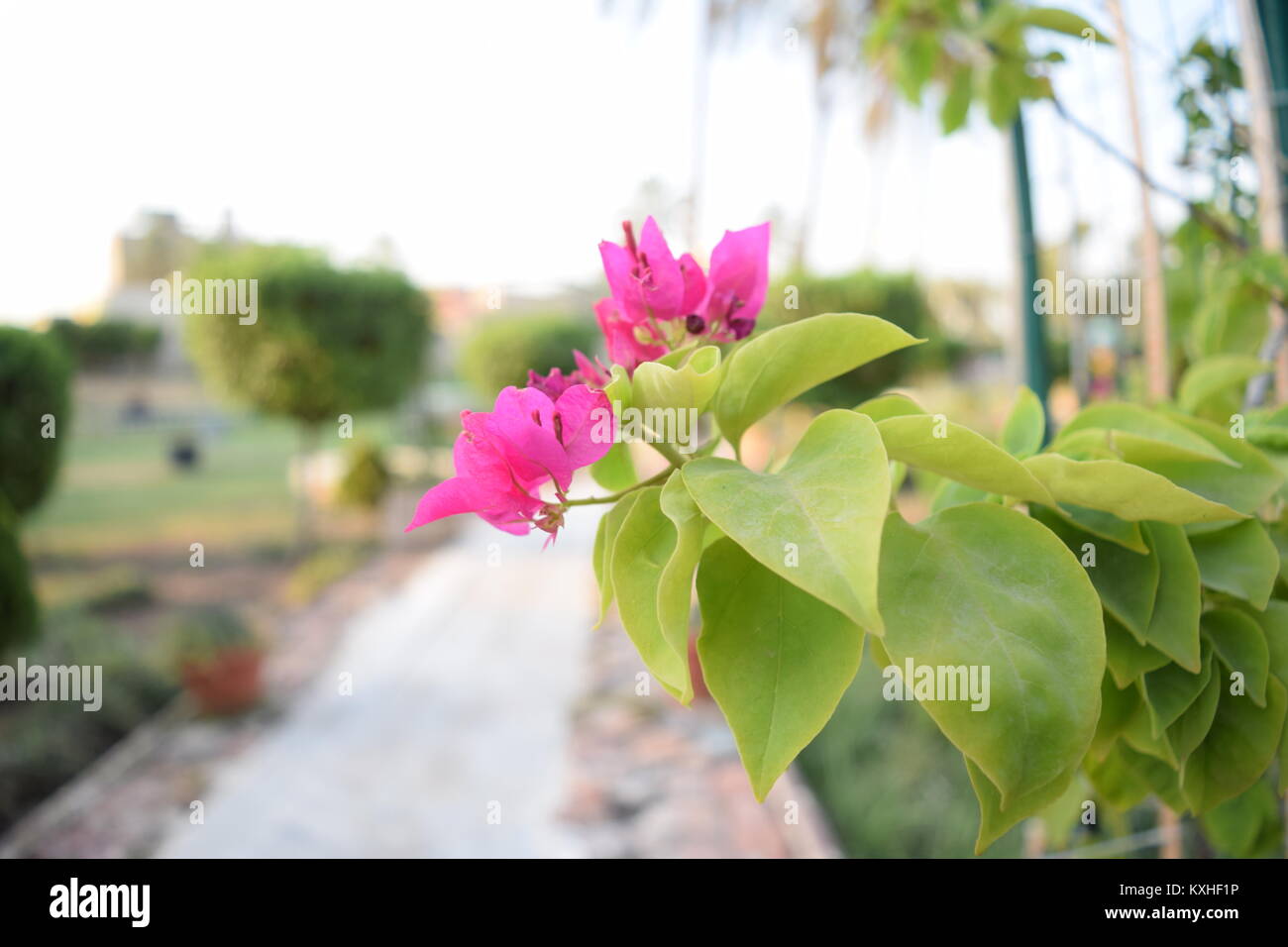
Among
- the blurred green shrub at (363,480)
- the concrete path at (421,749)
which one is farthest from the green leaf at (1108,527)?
the blurred green shrub at (363,480)

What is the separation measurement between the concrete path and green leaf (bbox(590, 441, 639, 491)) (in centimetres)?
202

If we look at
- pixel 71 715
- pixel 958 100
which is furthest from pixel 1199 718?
pixel 71 715

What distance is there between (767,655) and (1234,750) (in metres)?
0.32

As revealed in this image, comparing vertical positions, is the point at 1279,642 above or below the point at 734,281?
below

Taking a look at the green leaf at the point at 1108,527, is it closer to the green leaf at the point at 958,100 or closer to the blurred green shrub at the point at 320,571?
the green leaf at the point at 958,100

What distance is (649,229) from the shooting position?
0.42 metres

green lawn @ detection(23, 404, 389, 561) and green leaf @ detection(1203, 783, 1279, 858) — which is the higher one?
green leaf @ detection(1203, 783, 1279, 858)

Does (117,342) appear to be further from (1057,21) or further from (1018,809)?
(1018,809)

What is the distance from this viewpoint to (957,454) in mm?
363

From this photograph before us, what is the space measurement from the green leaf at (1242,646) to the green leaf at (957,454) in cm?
19

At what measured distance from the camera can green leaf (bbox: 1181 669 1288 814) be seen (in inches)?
18.4

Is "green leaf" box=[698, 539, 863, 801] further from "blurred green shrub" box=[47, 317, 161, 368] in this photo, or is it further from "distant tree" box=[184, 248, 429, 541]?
"blurred green shrub" box=[47, 317, 161, 368]

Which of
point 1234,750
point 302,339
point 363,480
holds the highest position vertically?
point 302,339

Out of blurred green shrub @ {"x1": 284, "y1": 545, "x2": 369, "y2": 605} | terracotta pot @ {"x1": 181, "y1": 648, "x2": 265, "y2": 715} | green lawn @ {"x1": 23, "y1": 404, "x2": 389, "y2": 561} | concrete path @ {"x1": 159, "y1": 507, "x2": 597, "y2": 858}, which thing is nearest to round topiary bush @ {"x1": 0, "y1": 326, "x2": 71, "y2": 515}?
green lawn @ {"x1": 23, "y1": 404, "x2": 389, "y2": 561}
